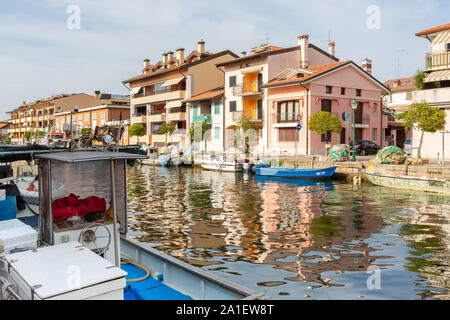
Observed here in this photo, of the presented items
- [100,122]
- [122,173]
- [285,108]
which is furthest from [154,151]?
[122,173]

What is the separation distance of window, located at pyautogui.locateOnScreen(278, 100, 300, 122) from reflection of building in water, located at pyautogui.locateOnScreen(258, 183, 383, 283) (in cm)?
2073

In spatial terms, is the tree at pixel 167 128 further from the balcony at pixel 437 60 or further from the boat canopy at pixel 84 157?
the boat canopy at pixel 84 157

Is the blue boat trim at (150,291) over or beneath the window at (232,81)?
beneath

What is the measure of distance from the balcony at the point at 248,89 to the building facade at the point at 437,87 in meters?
17.3

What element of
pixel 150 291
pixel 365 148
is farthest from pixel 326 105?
pixel 150 291

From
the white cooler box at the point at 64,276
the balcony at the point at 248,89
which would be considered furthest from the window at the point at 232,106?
the white cooler box at the point at 64,276

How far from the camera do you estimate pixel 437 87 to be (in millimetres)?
31531

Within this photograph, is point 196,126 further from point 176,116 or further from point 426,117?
point 426,117

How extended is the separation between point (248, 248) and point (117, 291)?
745 cm

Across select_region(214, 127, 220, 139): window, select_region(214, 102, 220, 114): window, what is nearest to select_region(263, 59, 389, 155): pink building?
select_region(214, 102, 220, 114): window

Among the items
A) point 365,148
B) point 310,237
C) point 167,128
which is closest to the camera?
point 310,237

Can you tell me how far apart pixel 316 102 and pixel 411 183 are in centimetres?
1849

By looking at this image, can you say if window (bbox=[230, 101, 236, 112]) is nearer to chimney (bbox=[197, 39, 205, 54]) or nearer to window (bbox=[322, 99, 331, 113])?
window (bbox=[322, 99, 331, 113])

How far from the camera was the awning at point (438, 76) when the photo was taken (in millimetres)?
30062
